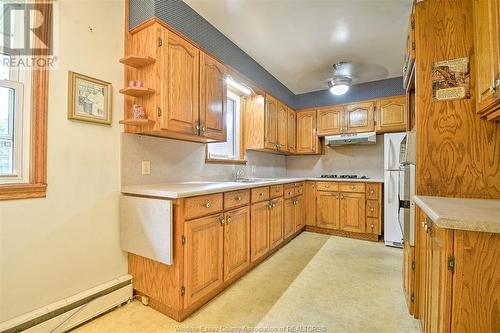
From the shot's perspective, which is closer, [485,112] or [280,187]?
[485,112]

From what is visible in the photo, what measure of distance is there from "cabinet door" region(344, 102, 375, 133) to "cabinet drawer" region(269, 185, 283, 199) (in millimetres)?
1869

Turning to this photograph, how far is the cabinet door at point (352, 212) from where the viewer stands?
3639mm

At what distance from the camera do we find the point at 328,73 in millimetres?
3701

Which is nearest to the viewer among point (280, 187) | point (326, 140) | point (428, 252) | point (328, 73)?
point (428, 252)

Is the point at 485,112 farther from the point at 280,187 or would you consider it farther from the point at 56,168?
the point at 56,168

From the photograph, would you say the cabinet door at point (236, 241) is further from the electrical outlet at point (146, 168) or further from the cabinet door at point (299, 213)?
the cabinet door at point (299, 213)

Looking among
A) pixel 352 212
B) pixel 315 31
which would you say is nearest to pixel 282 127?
pixel 315 31

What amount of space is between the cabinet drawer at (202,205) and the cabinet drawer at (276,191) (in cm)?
102

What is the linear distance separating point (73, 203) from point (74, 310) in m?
0.75

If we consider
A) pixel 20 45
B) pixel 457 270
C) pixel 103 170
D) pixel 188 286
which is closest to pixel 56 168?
pixel 103 170

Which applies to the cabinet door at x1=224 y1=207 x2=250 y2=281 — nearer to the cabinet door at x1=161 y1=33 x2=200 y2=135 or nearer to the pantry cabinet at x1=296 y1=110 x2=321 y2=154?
the cabinet door at x1=161 y1=33 x2=200 y2=135

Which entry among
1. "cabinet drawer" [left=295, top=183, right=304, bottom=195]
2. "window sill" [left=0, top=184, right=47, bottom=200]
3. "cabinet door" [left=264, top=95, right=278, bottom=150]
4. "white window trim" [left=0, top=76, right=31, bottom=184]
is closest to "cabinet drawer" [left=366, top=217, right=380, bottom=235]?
"cabinet drawer" [left=295, top=183, right=304, bottom=195]

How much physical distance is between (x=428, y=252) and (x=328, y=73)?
312 cm

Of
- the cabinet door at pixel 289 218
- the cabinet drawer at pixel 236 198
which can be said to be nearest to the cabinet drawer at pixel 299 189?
the cabinet door at pixel 289 218
